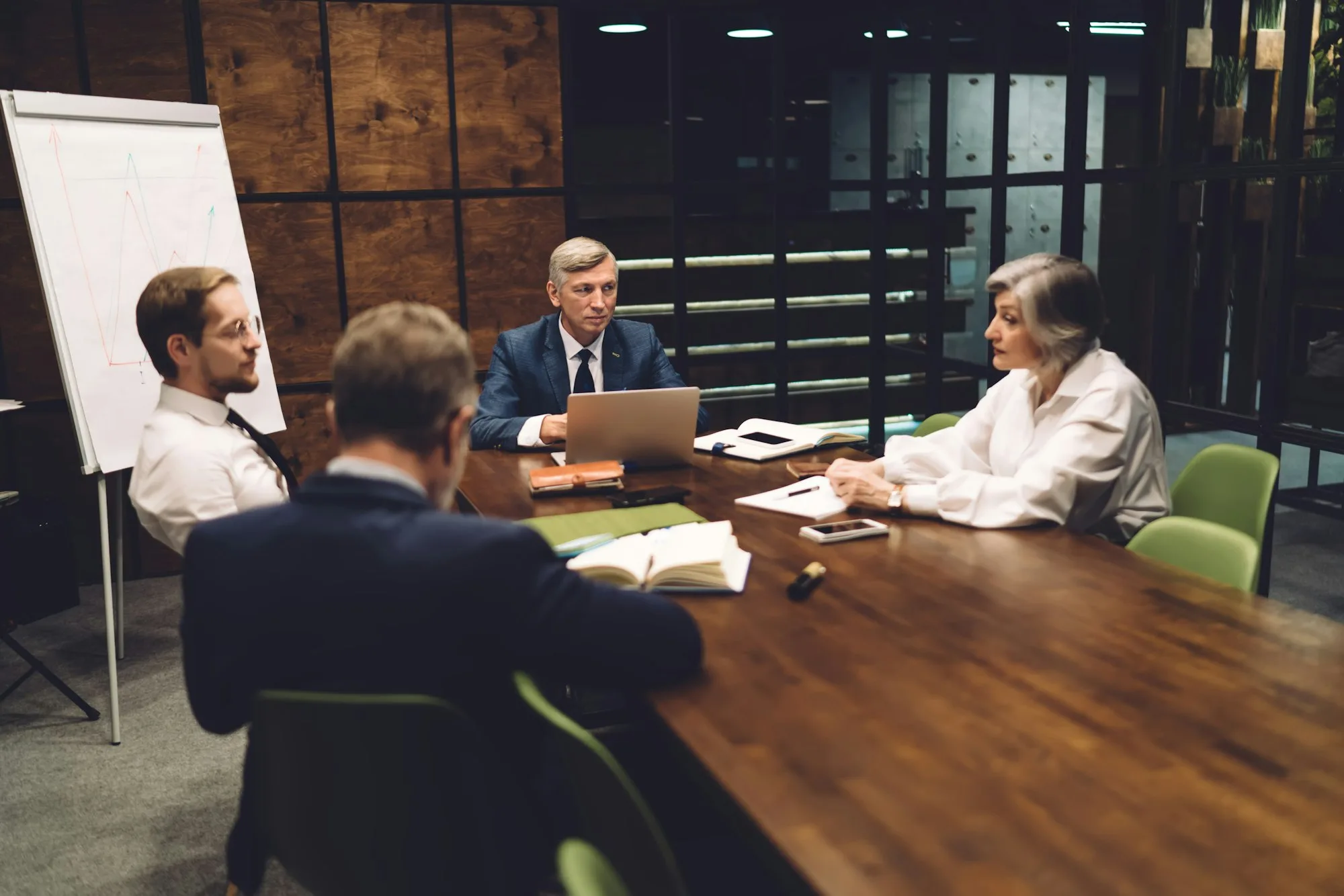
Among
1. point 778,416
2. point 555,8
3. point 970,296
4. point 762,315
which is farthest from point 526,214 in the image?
point 970,296

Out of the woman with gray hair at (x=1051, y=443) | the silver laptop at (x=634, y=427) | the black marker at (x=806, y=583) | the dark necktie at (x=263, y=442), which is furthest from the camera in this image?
the silver laptop at (x=634, y=427)

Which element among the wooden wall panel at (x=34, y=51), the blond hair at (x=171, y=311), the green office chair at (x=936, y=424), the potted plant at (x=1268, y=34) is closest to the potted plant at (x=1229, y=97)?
the potted plant at (x=1268, y=34)

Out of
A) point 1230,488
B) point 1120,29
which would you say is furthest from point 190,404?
point 1120,29

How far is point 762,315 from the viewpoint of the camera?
667 cm

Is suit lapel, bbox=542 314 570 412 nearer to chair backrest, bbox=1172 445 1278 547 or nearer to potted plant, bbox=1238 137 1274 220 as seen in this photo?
chair backrest, bbox=1172 445 1278 547

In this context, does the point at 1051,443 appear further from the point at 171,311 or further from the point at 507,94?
the point at 507,94

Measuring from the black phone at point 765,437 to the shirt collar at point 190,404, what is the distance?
149 cm

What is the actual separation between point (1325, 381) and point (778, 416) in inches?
92.8

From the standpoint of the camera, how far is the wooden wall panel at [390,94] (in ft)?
15.3

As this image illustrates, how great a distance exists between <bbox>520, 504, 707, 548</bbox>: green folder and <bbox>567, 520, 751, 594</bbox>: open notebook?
0.62 ft

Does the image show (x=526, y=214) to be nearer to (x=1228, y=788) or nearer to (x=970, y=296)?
(x=970, y=296)

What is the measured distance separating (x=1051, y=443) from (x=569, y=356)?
167 centimetres

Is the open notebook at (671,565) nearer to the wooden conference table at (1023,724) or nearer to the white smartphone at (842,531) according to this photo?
the wooden conference table at (1023,724)

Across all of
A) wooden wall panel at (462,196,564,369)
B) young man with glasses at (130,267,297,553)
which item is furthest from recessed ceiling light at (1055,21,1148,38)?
young man with glasses at (130,267,297,553)
